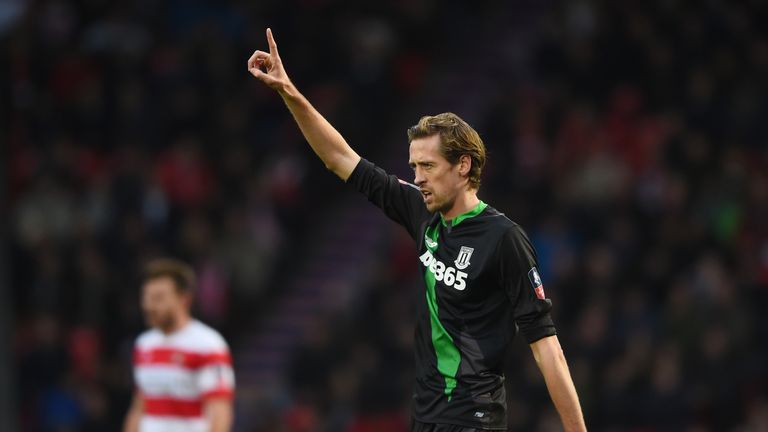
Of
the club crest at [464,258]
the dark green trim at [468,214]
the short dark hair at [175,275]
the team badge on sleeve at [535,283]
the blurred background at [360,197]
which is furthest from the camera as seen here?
the blurred background at [360,197]

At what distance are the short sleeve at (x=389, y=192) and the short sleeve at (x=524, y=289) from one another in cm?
55

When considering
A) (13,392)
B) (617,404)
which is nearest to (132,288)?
(13,392)

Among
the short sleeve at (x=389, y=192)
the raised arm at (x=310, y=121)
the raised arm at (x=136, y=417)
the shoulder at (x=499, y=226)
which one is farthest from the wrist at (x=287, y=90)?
the raised arm at (x=136, y=417)

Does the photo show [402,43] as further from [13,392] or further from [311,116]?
[311,116]

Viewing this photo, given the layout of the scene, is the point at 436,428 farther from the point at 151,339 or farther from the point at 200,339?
the point at 151,339

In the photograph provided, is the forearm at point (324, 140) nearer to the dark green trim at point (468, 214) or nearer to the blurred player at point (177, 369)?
the dark green trim at point (468, 214)

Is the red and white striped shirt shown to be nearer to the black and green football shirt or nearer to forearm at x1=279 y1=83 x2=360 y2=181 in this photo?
forearm at x1=279 y1=83 x2=360 y2=181

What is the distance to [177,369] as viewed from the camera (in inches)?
314

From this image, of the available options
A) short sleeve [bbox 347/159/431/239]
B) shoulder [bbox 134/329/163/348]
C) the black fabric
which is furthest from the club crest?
shoulder [bbox 134/329/163/348]

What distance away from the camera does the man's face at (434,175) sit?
539cm

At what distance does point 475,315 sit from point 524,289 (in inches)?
9.8

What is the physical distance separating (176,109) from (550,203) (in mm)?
4415

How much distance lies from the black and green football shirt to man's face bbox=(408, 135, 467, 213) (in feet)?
0.42

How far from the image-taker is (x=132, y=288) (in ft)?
43.8
